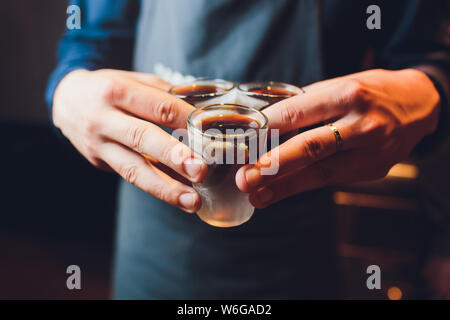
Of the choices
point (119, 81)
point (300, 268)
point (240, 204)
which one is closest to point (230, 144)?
point (240, 204)

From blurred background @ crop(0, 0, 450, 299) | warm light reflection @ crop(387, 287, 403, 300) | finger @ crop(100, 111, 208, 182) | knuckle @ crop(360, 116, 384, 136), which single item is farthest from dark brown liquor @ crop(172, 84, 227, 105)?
warm light reflection @ crop(387, 287, 403, 300)

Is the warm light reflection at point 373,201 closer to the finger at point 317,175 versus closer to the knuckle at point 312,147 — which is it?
the finger at point 317,175

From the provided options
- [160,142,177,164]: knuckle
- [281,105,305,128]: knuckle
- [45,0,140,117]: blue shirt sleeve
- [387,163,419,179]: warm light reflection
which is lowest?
[160,142,177,164]: knuckle

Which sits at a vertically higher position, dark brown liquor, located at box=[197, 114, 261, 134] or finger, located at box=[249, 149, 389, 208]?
dark brown liquor, located at box=[197, 114, 261, 134]

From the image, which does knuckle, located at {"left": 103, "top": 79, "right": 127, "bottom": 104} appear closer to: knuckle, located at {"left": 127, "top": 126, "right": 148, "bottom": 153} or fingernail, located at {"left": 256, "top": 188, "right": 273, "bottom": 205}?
knuckle, located at {"left": 127, "top": 126, "right": 148, "bottom": 153}

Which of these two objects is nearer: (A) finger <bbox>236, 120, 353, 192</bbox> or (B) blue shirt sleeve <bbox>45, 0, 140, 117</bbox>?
(A) finger <bbox>236, 120, 353, 192</bbox>
